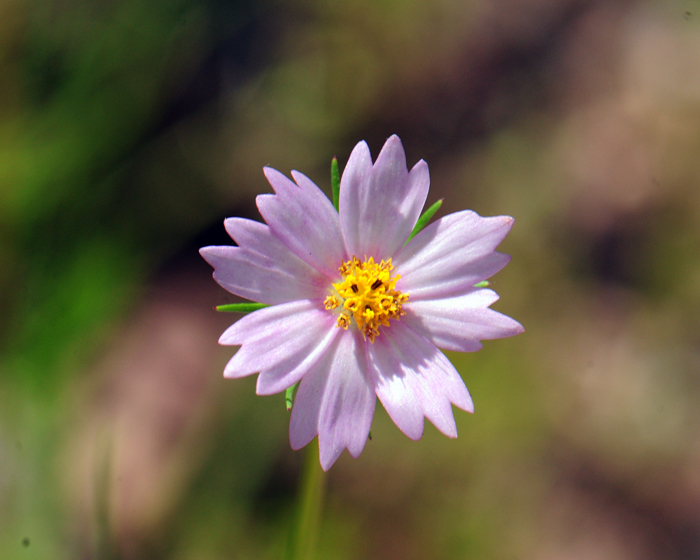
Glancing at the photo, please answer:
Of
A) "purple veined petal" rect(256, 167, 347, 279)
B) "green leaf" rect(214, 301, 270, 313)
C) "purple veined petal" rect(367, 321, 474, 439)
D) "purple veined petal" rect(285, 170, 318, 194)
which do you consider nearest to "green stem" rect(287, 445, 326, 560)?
"purple veined petal" rect(367, 321, 474, 439)

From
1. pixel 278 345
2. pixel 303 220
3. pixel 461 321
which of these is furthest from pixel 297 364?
pixel 461 321

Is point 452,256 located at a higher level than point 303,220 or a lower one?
lower

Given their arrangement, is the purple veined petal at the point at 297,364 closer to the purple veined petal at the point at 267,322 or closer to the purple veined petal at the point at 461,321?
the purple veined petal at the point at 267,322

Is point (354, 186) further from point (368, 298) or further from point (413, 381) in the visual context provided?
point (413, 381)

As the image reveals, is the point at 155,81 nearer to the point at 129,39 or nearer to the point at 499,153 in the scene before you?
the point at 129,39

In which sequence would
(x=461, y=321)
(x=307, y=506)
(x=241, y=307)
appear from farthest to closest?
1. (x=307, y=506)
2. (x=461, y=321)
3. (x=241, y=307)

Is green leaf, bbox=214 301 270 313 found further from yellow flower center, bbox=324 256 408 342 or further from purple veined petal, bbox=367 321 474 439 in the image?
purple veined petal, bbox=367 321 474 439
